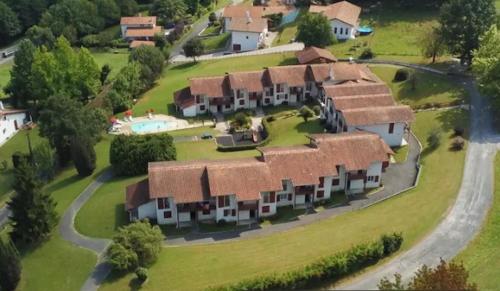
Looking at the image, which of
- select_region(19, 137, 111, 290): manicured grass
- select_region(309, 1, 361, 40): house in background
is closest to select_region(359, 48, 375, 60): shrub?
select_region(309, 1, 361, 40): house in background

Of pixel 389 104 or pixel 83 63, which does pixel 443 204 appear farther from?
pixel 83 63

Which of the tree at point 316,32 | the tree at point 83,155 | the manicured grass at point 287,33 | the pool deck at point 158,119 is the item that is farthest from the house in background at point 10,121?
the tree at point 316,32

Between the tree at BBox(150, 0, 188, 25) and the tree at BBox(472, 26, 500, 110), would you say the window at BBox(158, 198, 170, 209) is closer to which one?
the tree at BBox(472, 26, 500, 110)

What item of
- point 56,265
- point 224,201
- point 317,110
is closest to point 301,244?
point 224,201

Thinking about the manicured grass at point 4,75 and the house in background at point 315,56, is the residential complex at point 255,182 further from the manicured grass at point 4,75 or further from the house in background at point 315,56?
the manicured grass at point 4,75

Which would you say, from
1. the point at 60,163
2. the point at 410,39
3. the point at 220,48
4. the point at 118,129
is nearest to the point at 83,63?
the point at 118,129

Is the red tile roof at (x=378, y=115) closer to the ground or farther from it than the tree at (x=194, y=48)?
closer to the ground
